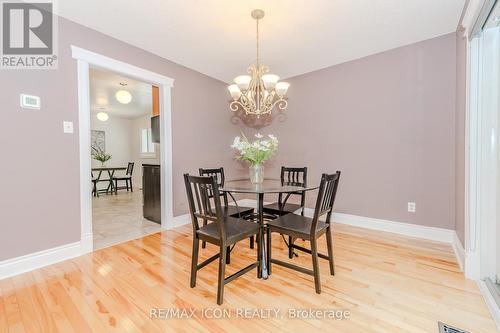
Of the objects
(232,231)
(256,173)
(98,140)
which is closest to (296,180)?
(256,173)

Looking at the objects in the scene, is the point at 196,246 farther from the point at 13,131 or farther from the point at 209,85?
the point at 209,85

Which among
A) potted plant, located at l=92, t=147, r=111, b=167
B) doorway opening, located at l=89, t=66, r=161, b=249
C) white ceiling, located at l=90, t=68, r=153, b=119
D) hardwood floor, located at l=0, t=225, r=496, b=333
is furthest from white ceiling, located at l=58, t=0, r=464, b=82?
potted plant, located at l=92, t=147, r=111, b=167

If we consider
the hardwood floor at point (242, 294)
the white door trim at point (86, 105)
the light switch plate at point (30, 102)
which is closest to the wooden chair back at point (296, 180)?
the hardwood floor at point (242, 294)

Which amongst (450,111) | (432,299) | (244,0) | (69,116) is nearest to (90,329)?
(69,116)

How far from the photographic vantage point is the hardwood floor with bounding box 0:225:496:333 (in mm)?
1381

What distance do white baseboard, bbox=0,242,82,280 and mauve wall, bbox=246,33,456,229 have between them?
125 inches

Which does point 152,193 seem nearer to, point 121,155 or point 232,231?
point 232,231

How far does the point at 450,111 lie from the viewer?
259 cm

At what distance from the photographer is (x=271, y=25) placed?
2441mm

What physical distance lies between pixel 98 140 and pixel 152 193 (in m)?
5.12

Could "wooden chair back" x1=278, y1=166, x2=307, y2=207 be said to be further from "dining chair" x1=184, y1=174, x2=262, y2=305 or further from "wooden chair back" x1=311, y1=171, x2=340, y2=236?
"dining chair" x1=184, y1=174, x2=262, y2=305

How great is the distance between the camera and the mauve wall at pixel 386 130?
2645 mm

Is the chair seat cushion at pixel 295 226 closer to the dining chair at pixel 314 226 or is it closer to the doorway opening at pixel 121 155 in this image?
the dining chair at pixel 314 226

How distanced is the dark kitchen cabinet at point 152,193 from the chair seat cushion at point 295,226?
7.10 feet
